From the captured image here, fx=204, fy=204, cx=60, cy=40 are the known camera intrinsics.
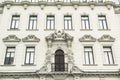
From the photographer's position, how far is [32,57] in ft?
72.7

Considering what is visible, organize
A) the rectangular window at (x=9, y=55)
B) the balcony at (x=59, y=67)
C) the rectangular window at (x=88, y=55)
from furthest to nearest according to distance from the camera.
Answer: the rectangular window at (x=88, y=55), the rectangular window at (x=9, y=55), the balcony at (x=59, y=67)

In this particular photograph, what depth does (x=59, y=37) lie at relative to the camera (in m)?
23.0

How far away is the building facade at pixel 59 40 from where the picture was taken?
68.5 feet

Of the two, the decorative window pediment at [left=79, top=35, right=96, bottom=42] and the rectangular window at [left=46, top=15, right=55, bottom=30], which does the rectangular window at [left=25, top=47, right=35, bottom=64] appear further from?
the decorative window pediment at [left=79, top=35, right=96, bottom=42]

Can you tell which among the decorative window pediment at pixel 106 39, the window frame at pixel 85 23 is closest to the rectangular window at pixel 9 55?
the window frame at pixel 85 23

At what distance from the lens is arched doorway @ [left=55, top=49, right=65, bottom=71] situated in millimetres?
21217

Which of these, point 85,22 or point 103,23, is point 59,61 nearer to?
point 85,22

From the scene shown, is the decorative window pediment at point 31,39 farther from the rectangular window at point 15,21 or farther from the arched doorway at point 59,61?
the arched doorway at point 59,61

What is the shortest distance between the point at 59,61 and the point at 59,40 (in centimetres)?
246

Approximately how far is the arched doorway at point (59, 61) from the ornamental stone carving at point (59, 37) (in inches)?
46.3

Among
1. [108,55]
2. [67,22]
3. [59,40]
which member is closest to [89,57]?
[108,55]

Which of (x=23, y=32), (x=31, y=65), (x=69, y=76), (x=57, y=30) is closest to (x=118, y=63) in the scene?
(x=69, y=76)

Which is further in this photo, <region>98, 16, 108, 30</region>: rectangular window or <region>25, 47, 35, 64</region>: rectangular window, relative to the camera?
<region>98, 16, 108, 30</region>: rectangular window

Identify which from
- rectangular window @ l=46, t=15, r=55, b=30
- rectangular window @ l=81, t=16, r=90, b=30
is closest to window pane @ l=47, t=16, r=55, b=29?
rectangular window @ l=46, t=15, r=55, b=30
